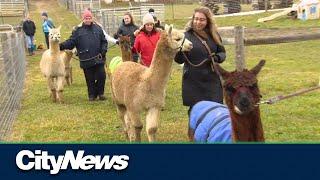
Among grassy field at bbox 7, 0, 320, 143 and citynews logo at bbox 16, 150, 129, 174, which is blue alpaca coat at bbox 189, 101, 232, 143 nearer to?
grassy field at bbox 7, 0, 320, 143

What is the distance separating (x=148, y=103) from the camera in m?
7.01

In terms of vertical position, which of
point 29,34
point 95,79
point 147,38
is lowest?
point 95,79

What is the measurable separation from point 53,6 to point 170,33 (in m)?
55.6

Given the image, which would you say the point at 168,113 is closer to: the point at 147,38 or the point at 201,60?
the point at 147,38

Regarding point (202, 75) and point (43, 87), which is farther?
point (43, 87)

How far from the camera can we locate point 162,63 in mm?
6895

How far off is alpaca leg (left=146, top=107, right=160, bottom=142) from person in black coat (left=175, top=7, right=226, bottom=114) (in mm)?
463

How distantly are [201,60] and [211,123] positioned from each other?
1726mm

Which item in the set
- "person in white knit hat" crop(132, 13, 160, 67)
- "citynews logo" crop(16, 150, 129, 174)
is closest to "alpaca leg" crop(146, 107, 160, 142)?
"person in white knit hat" crop(132, 13, 160, 67)

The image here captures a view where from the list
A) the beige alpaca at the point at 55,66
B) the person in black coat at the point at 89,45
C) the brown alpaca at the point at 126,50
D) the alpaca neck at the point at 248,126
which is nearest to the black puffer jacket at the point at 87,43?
the person in black coat at the point at 89,45

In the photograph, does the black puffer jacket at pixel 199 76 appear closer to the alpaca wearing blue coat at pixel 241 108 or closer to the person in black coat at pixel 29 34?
the alpaca wearing blue coat at pixel 241 108

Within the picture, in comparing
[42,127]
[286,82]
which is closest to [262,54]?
[286,82]

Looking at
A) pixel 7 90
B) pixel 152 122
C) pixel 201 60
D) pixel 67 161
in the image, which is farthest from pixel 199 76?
pixel 7 90

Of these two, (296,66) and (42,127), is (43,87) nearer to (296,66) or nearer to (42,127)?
(42,127)
